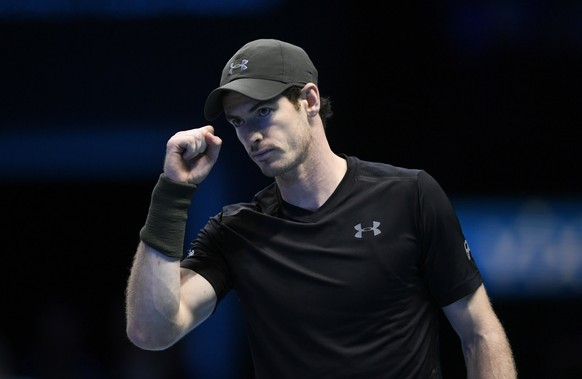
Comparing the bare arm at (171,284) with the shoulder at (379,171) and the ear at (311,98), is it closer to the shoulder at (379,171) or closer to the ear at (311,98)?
the ear at (311,98)

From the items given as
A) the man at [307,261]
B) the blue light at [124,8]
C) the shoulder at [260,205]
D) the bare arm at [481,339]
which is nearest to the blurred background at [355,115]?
the blue light at [124,8]

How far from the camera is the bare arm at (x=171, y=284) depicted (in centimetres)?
304

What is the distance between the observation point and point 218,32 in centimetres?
559

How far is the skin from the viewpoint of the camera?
3.05 meters

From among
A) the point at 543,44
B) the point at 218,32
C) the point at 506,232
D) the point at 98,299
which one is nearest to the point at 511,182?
the point at 506,232

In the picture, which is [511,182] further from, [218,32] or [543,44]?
[218,32]

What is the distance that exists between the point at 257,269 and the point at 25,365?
293 cm

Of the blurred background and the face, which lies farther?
the blurred background

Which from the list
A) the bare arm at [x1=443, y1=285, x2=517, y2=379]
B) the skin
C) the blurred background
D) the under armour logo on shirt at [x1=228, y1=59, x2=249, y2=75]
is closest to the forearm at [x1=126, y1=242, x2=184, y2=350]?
the skin

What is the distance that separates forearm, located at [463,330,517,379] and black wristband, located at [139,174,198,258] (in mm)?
990

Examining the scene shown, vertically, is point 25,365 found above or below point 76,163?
below

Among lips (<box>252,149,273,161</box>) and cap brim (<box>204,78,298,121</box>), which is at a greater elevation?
cap brim (<box>204,78,298,121</box>)

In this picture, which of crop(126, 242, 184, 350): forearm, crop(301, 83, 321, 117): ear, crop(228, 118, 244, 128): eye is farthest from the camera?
crop(301, 83, 321, 117): ear

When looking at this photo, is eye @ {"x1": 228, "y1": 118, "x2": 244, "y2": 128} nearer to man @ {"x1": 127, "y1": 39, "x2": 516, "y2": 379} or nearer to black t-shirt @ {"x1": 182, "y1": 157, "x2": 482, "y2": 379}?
man @ {"x1": 127, "y1": 39, "x2": 516, "y2": 379}
